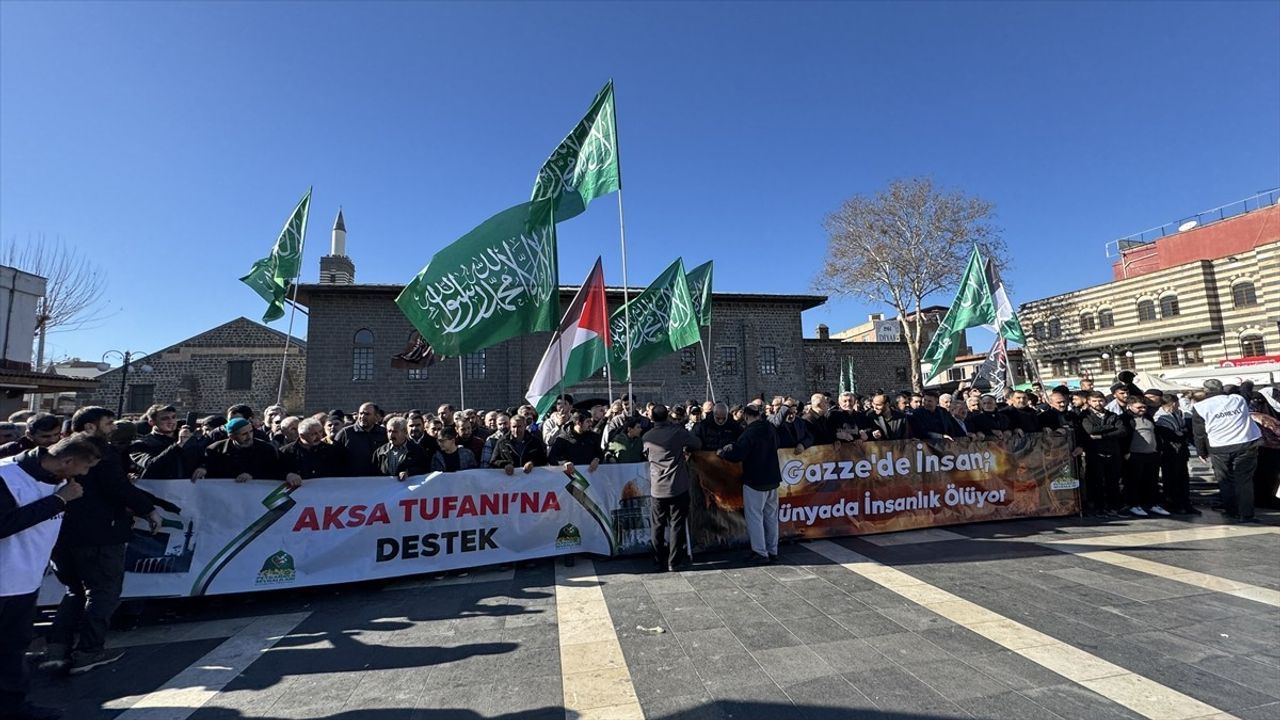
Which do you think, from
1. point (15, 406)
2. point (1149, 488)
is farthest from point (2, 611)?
point (15, 406)

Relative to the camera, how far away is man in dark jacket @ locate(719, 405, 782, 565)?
5.85m

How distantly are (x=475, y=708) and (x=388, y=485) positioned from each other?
306cm

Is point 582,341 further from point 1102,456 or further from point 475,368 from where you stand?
point 475,368

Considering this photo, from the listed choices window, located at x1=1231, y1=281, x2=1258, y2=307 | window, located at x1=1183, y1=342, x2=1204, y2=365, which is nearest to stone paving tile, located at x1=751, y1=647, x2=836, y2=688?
window, located at x1=1231, y1=281, x2=1258, y2=307

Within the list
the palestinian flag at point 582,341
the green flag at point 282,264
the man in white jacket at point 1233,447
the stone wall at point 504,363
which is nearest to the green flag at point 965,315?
the man in white jacket at point 1233,447

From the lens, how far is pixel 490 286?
6.48 m

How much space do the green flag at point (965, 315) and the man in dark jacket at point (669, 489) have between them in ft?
21.7

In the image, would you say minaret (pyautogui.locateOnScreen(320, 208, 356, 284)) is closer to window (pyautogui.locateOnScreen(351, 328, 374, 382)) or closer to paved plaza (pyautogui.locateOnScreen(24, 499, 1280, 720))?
window (pyautogui.locateOnScreen(351, 328, 374, 382))

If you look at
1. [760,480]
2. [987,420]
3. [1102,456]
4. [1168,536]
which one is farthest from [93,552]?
[1102,456]

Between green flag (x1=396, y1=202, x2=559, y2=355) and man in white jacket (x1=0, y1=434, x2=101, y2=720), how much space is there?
2983 mm

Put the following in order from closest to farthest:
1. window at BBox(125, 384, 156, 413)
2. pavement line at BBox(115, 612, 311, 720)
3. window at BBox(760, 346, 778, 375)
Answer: pavement line at BBox(115, 612, 311, 720) → window at BBox(760, 346, 778, 375) → window at BBox(125, 384, 156, 413)

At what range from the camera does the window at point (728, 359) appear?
25.2m

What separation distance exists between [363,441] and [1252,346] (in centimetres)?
3608

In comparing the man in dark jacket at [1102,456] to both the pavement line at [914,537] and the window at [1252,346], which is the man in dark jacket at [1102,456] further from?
the window at [1252,346]
